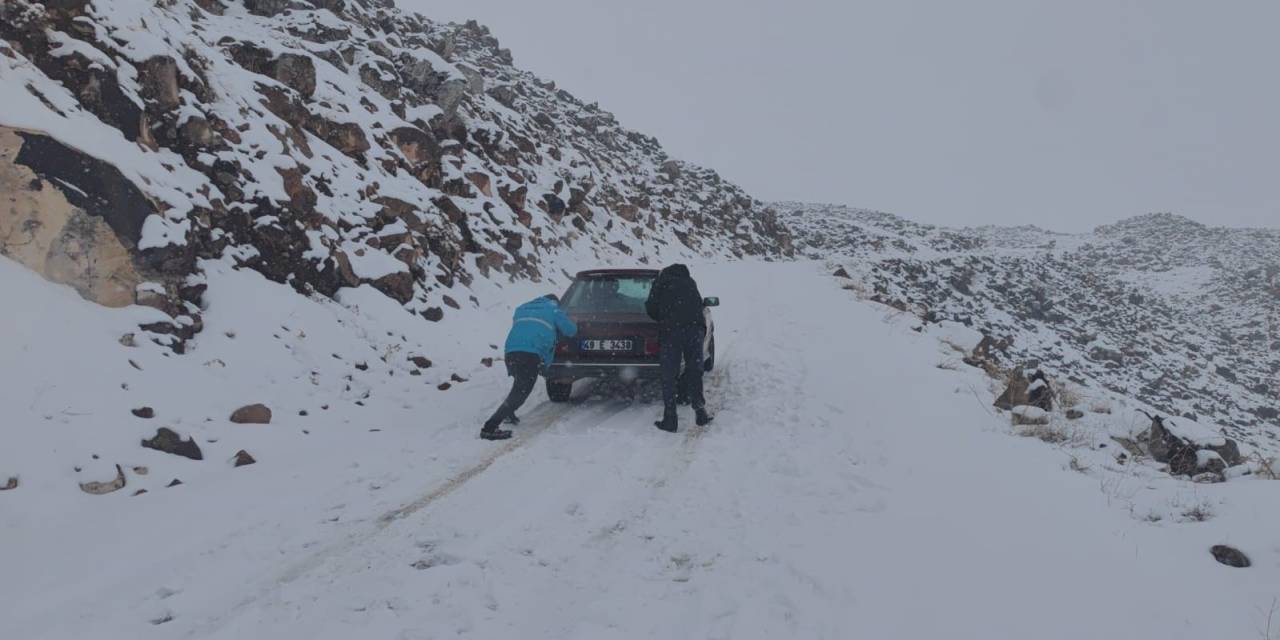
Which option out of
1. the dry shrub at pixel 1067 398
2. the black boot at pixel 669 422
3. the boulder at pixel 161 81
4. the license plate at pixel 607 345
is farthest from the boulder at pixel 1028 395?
the boulder at pixel 161 81

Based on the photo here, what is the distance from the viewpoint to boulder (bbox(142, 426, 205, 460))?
5363 mm

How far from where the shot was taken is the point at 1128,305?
3534 cm

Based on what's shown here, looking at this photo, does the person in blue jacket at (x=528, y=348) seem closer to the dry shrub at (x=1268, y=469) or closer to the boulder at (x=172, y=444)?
the boulder at (x=172, y=444)

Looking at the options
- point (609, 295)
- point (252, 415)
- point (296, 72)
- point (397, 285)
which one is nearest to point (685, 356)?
point (609, 295)

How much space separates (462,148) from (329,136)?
208 inches

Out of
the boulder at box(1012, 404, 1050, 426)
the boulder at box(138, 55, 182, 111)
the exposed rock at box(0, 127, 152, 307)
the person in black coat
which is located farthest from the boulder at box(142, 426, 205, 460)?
the boulder at box(1012, 404, 1050, 426)

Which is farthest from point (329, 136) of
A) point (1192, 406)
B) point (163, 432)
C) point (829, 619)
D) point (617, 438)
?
point (1192, 406)

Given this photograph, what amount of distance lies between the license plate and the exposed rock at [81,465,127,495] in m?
4.46

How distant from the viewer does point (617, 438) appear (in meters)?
6.60

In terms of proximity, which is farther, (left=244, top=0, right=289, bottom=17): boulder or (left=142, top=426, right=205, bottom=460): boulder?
(left=244, top=0, right=289, bottom=17): boulder

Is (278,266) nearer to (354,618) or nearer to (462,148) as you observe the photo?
(354,618)

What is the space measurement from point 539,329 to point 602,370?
0.98m

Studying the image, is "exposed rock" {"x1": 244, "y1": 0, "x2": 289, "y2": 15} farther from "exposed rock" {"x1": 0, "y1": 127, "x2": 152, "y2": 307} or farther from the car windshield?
the car windshield

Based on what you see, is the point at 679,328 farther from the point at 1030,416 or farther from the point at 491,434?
the point at 1030,416
